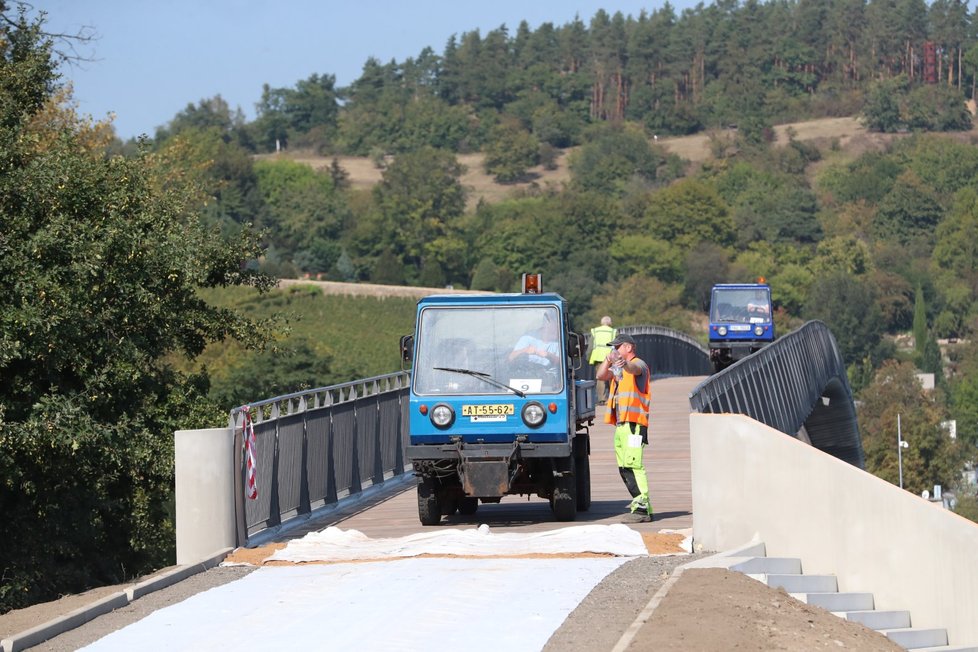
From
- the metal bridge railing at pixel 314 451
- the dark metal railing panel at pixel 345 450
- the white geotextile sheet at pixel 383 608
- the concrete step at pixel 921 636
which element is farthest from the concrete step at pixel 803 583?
the dark metal railing panel at pixel 345 450

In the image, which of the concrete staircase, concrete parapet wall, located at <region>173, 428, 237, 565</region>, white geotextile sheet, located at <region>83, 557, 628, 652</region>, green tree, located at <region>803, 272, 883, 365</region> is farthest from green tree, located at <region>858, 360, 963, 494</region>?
white geotextile sheet, located at <region>83, 557, 628, 652</region>

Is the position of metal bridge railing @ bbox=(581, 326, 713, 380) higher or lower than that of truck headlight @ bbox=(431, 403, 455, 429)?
lower

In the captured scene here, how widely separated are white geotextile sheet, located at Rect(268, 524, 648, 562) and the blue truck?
2.77ft

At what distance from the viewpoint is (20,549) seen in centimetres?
2442

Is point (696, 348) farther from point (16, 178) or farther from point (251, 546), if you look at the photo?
point (251, 546)

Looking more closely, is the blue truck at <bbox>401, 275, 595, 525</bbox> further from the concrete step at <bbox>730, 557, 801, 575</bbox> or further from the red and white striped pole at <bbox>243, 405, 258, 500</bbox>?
the concrete step at <bbox>730, 557, 801, 575</bbox>

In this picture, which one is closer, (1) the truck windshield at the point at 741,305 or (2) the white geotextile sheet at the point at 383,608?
(2) the white geotextile sheet at the point at 383,608

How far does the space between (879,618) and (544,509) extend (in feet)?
22.5

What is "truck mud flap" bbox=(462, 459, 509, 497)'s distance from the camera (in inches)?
650

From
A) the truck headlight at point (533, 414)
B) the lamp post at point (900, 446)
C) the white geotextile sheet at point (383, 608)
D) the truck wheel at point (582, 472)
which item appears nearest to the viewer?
the white geotextile sheet at point (383, 608)

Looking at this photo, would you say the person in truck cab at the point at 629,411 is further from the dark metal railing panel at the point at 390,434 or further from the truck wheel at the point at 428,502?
the dark metal railing panel at the point at 390,434

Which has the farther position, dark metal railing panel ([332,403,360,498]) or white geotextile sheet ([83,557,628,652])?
dark metal railing panel ([332,403,360,498])

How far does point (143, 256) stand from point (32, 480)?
3412 millimetres

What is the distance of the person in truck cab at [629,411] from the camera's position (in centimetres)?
1686
